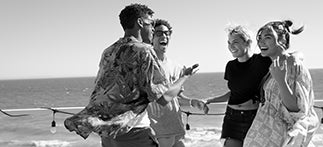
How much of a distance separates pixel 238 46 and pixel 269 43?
1.24 feet

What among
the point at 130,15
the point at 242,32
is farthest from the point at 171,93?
the point at 242,32

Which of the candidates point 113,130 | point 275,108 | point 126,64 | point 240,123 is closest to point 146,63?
point 126,64

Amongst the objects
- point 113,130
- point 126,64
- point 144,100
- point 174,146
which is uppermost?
point 126,64

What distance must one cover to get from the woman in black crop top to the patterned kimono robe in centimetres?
19

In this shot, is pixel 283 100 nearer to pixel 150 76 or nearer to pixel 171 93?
pixel 171 93

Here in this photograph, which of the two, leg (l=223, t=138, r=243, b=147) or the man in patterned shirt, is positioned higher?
the man in patterned shirt

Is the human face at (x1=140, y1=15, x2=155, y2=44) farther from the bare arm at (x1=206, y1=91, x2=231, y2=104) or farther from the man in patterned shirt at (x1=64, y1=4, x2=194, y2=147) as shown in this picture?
the bare arm at (x1=206, y1=91, x2=231, y2=104)

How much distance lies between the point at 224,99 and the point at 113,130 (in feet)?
4.22

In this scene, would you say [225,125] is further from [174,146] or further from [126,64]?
[126,64]

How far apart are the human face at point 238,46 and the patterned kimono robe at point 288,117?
0.35 m

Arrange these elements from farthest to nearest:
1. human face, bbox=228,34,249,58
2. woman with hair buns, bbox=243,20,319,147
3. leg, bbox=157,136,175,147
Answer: leg, bbox=157,136,175,147 < human face, bbox=228,34,249,58 < woman with hair buns, bbox=243,20,319,147

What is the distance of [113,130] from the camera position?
2.00 meters

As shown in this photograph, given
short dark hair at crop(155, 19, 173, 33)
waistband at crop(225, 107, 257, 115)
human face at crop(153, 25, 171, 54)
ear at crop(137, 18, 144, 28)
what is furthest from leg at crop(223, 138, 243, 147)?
ear at crop(137, 18, 144, 28)

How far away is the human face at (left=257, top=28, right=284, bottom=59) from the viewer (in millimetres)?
2400
